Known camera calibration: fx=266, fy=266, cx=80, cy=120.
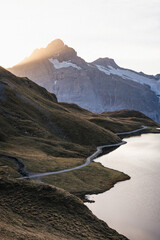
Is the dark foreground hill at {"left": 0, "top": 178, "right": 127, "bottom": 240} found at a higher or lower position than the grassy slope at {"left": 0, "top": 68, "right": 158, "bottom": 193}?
lower

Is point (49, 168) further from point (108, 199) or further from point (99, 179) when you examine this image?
point (108, 199)

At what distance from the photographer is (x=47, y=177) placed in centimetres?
6856

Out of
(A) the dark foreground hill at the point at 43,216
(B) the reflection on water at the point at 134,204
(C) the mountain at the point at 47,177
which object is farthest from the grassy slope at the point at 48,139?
(A) the dark foreground hill at the point at 43,216

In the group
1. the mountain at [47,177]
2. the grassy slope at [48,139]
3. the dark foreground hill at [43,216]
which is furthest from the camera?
the grassy slope at [48,139]

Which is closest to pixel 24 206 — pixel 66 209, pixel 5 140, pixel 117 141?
pixel 66 209

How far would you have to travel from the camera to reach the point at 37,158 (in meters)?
83.7

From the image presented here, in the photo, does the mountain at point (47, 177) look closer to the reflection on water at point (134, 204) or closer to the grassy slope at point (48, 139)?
the grassy slope at point (48, 139)

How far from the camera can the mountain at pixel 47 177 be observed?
40.5 metres

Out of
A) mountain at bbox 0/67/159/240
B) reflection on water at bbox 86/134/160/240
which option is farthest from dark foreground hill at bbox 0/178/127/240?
reflection on water at bbox 86/134/160/240

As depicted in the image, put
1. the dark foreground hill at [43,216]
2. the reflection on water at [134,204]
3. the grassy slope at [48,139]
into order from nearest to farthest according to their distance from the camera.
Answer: the dark foreground hill at [43,216] < the reflection on water at [134,204] < the grassy slope at [48,139]

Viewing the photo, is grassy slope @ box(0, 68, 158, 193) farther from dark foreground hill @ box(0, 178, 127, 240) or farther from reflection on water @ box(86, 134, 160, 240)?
dark foreground hill @ box(0, 178, 127, 240)

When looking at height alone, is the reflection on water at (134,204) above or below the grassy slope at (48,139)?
below

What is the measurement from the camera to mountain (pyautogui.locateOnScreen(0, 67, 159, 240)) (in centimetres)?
4053

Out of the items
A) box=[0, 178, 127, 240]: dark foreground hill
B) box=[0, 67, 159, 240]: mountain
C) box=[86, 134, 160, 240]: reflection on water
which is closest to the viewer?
box=[0, 178, 127, 240]: dark foreground hill
